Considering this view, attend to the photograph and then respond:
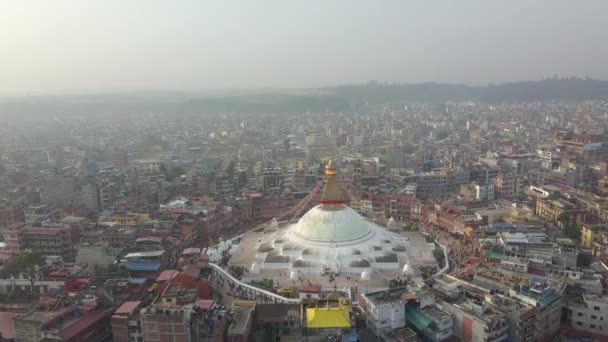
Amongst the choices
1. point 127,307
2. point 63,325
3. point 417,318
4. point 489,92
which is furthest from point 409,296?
point 489,92

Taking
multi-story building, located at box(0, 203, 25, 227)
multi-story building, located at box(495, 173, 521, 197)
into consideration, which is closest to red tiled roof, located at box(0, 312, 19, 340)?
multi-story building, located at box(0, 203, 25, 227)

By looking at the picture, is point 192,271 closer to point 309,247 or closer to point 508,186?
point 309,247

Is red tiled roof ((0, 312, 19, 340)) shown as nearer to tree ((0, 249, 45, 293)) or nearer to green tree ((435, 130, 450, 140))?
tree ((0, 249, 45, 293))

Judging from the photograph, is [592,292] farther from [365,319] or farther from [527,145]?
[527,145]

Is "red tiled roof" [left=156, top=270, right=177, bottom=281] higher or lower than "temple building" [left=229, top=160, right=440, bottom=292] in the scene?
higher

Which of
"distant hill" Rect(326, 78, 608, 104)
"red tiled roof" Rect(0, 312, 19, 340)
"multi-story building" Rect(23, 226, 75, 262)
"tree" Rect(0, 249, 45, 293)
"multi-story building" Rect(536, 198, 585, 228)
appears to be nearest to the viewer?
"red tiled roof" Rect(0, 312, 19, 340)

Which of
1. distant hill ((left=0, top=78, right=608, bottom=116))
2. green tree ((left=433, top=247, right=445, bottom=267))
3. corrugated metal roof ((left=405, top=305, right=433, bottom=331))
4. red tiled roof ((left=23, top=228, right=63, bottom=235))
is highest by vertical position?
distant hill ((left=0, top=78, right=608, bottom=116))

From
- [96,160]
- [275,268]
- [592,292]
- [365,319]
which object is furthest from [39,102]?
[592,292]
